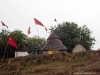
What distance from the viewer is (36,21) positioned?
18.7 m

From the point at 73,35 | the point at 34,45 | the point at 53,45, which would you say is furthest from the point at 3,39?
the point at 34,45

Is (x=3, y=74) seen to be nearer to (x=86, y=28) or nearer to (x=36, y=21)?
Result: (x=36, y=21)

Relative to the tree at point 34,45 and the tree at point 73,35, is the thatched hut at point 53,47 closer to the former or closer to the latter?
the tree at point 73,35

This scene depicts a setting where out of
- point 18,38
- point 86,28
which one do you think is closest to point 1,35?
point 18,38

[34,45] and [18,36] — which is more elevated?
[18,36]

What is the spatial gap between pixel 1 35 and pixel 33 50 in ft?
46.2

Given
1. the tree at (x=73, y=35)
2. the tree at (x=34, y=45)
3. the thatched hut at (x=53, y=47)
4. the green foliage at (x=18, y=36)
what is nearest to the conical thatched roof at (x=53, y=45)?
the thatched hut at (x=53, y=47)

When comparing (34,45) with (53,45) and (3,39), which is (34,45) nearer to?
(3,39)

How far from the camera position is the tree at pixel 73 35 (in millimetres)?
37406

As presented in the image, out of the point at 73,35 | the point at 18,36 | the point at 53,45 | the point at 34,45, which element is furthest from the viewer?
the point at 34,45

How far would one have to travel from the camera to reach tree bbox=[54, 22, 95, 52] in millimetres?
37406

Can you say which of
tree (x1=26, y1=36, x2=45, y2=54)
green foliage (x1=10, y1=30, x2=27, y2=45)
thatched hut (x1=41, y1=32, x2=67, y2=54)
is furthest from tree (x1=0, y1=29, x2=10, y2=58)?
tree (x1=26, y1=36, x2=45, y2=54)

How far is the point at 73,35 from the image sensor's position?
38.0 metres

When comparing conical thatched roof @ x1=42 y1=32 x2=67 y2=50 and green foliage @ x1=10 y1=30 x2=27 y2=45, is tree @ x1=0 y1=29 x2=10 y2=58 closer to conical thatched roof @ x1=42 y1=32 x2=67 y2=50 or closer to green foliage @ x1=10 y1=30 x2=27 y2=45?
green foliage @ x1=10 y1=30 x2=27 y2=45
